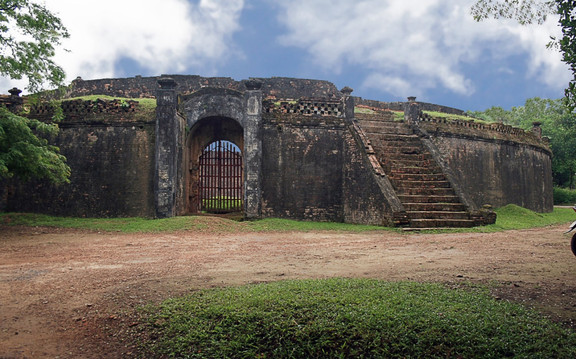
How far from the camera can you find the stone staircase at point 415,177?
9570 millimetres

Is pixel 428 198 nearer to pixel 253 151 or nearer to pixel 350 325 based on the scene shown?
pixel 253 151

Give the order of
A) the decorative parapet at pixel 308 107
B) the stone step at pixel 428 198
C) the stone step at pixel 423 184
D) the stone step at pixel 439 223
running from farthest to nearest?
1. the decorative parapet at pixel 308 107
2. the stone step at pixel 423 184
3. the stone step at pixel 428 198
4. the stone step at pixel 439 223

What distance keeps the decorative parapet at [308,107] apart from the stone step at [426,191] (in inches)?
132

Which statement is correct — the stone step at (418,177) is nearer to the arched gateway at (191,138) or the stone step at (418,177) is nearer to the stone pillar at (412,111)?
the stone pillar at (412,111)

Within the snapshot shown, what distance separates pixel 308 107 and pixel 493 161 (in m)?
7.63

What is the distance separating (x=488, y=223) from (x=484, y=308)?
723 cm

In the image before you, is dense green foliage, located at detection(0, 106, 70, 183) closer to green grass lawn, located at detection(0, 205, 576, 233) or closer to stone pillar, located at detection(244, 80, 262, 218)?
green grass lawn, located at detection(0, 205, 576, 233)

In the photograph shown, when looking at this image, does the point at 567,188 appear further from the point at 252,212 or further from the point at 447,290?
the point at 447,290

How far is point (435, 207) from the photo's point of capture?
9945 mm

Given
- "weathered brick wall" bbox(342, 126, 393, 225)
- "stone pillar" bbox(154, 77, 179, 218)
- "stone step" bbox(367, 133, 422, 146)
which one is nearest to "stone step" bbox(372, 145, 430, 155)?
"stone step" bbox(367, 133, 422, 146)

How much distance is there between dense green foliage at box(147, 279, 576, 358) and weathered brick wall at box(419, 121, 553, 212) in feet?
34.6

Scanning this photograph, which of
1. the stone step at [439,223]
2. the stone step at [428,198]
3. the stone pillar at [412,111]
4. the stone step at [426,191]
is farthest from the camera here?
the stone pillar at [412,111]

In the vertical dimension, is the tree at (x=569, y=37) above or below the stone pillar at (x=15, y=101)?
below

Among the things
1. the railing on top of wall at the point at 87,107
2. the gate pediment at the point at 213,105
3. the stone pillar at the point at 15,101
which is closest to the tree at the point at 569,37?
the gate pediment at the point at 213,105
